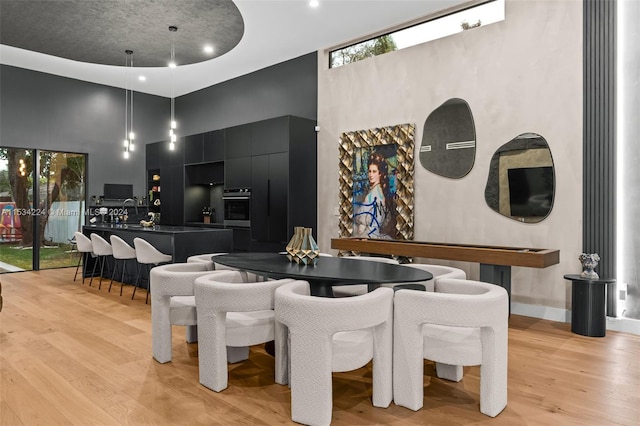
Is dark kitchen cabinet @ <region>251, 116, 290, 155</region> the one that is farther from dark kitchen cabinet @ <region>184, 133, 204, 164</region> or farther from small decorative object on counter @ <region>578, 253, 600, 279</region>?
small decorative object on counter @ <region>578, 253, 600, 279</region>

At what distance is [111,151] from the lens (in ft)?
29.3

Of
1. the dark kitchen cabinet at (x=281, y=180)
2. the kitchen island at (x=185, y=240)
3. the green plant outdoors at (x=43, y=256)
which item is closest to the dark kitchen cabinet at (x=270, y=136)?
the dark kitchen cabinet at (x=281, y=180)

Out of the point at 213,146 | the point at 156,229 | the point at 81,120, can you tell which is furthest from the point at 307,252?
the point at 81,120

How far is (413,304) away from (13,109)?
27.0ft

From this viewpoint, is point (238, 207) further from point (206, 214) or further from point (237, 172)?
point (206, 214)

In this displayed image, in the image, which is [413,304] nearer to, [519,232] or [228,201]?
[519,232]

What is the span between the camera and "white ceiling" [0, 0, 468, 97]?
5375 mm

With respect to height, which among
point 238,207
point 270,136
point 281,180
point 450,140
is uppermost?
point 270,136

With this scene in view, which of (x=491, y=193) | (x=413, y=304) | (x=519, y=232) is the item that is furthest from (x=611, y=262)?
(x=413, y=304)

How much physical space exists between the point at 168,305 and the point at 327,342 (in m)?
1.55

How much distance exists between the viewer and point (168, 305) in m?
3.33

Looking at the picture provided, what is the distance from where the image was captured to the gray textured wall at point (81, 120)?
7742mm

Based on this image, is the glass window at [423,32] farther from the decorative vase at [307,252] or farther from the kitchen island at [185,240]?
the decorative vase at [307,252]

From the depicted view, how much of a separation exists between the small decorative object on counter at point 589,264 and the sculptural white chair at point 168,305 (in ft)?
11.7
